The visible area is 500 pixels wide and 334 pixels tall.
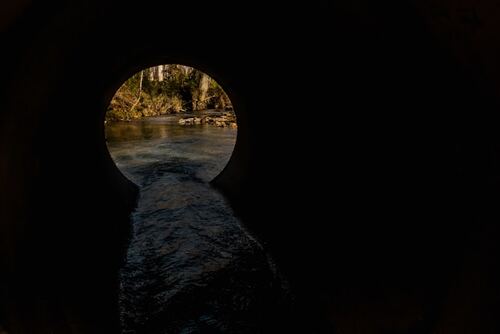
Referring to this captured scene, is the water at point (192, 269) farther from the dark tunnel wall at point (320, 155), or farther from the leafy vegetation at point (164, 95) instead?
the leafy vegetation at point (164, 95)

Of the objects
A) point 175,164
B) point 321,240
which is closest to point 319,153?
point 321,240

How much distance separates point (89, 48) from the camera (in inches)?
95.3

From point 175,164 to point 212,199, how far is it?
111 inches

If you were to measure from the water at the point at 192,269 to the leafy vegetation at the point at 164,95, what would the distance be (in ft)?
50.4

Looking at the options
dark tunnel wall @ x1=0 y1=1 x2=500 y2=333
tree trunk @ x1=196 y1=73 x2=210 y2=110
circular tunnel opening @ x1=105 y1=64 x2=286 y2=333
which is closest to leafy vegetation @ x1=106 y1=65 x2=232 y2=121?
tree trunk @ x1=196 y1=73 x2=210 y2=110

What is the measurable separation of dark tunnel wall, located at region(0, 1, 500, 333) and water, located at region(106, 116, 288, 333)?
23 centimetres

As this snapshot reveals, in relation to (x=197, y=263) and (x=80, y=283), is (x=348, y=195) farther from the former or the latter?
(x=80, y=283)

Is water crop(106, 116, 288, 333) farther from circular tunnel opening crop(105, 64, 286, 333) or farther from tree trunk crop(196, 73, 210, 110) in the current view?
tree trunk crop(196, 73, 210, 110)

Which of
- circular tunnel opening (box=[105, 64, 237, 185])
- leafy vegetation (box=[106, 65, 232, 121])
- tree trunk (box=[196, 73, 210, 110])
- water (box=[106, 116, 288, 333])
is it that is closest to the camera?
water (box=[106, 116, 288, 333])

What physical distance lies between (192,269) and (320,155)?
1879mm

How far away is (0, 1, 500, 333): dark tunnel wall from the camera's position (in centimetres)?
127

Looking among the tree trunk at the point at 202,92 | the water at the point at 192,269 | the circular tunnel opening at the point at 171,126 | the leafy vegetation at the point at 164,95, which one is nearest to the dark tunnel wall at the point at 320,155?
the water at the point at 192,269

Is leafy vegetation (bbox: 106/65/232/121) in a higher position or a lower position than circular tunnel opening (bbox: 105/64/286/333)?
higher

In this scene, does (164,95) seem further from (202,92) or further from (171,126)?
(171,126)
